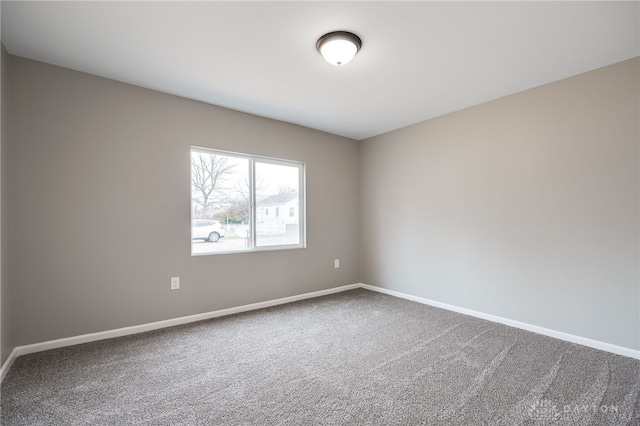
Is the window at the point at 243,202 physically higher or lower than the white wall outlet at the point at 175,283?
higher

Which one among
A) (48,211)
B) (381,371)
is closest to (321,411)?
(381,371)

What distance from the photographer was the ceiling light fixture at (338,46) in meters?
2.11

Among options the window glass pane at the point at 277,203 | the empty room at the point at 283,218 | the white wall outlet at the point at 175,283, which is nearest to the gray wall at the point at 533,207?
the empty room at the point at 283,218

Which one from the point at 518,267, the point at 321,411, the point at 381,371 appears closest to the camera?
the point at 321,411

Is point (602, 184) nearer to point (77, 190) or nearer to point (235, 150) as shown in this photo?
point (235, 150)

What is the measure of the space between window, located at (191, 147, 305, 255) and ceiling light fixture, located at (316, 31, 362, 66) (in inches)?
73.1

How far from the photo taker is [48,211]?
2.52 m

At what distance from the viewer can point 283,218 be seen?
4102 mm

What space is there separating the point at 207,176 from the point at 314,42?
1.95 meters

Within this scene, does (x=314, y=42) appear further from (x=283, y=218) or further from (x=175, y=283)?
(x=175, y=283)

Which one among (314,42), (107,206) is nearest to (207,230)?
(107,206)

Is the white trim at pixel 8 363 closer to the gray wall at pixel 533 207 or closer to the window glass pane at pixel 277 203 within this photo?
the window glass pane at pixel 277 203

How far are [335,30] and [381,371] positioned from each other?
2487mm

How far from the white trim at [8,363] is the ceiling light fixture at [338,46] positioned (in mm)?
3242
